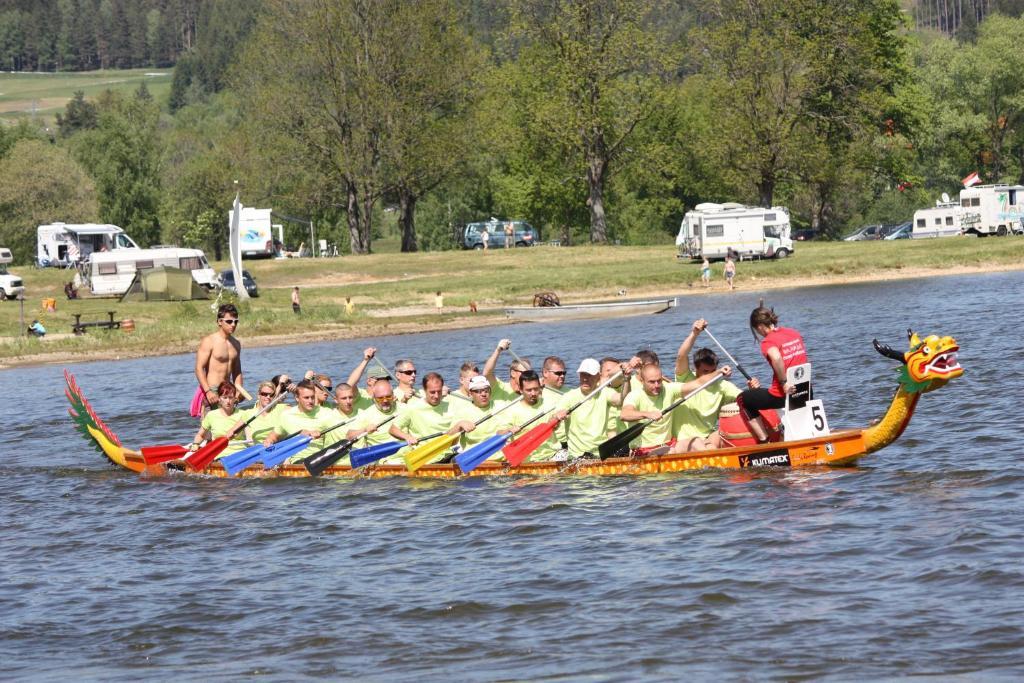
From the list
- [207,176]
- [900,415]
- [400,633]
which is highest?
[207,176]

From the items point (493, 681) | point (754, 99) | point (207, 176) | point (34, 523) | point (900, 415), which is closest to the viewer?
point (493, 681)

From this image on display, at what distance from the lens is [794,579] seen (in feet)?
41.9

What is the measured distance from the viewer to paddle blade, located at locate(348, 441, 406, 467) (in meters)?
18.4

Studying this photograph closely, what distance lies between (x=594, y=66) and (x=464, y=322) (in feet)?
90.9

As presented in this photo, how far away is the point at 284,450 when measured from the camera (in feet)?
62.1

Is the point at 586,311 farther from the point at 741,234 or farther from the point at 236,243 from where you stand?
the point at 741,234

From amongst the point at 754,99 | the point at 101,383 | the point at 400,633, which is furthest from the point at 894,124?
the point at 400,633

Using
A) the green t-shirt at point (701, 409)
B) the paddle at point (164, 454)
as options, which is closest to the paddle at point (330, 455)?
the paddle at point (164, 454)

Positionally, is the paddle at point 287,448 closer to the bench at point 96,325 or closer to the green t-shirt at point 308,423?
the green t-shirt at point 308,423

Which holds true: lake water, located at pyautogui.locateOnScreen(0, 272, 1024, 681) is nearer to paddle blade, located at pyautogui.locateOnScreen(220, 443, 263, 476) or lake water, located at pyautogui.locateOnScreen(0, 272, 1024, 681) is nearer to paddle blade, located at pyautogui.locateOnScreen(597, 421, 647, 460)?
paddle blade, located at pyautogui.locateOnScreen(220, 443, 263, 476)

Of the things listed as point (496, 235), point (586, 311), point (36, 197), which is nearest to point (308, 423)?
point (586, 311)

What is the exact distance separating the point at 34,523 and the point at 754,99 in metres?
57.8

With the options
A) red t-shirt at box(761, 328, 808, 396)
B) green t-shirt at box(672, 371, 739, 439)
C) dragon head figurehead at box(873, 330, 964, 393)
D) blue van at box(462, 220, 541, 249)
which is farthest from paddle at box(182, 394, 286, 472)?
blue van at box(462, 220, 541, 249)

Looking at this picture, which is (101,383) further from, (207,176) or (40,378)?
(207,176)
